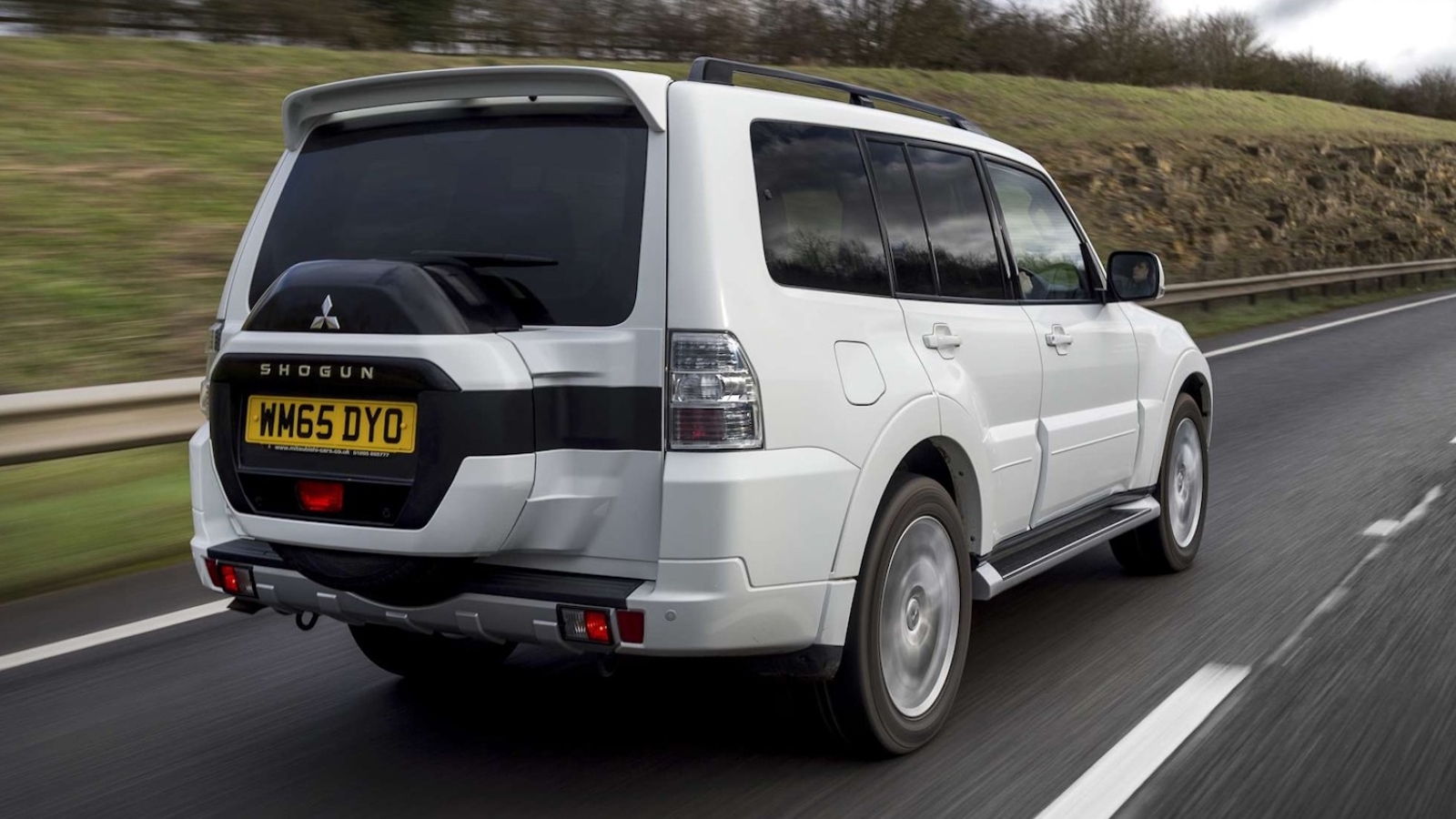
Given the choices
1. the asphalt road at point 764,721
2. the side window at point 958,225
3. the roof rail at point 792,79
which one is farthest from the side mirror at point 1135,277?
the asphalt road at point 764,721

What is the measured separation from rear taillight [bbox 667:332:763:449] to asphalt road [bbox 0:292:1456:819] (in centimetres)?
99

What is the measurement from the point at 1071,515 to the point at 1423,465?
468 cm

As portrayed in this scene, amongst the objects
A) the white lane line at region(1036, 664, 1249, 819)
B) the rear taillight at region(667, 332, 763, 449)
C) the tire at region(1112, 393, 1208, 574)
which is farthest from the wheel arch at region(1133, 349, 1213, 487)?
the rear taillight at region(667, 332, 763, 449)

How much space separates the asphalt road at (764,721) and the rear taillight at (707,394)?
0.99 metres

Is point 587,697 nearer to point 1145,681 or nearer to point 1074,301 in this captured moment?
point 1145,681

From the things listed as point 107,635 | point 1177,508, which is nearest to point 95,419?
point 107,635

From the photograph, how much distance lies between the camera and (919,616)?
14.3ft

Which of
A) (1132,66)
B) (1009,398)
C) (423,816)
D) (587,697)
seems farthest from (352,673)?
(1132,66)

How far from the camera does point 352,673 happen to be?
5055 millimetres

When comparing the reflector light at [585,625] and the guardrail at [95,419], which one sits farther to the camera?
the guardrail at [95,419]

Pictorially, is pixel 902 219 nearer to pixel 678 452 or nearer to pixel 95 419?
pixel 678 452

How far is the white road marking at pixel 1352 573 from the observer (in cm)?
523

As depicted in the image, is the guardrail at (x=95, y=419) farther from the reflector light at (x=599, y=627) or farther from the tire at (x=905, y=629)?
the tire at (x=905, y=629)

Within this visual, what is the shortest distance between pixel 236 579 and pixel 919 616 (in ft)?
6.44
